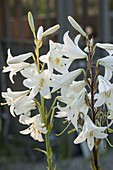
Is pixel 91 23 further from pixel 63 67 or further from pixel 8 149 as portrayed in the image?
pixel 63 67

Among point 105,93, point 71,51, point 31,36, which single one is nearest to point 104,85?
point 105,93

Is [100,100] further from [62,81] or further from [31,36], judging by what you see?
[31,36]

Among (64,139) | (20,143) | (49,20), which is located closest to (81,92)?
(64,139)

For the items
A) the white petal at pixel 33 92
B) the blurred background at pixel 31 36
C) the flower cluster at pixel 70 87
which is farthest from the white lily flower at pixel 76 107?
the blurred background at pixel 31 36

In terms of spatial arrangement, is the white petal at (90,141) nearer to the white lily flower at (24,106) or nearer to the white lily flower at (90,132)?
the white lily flower at (90,132)

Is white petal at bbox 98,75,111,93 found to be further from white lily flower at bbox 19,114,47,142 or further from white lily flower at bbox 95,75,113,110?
white lily flower at bbox 19,114,47,142

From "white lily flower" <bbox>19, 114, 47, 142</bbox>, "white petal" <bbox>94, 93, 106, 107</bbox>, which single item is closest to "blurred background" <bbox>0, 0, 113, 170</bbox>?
"white lily flower" <bbox>19, 114, 47, 142</bbox>
